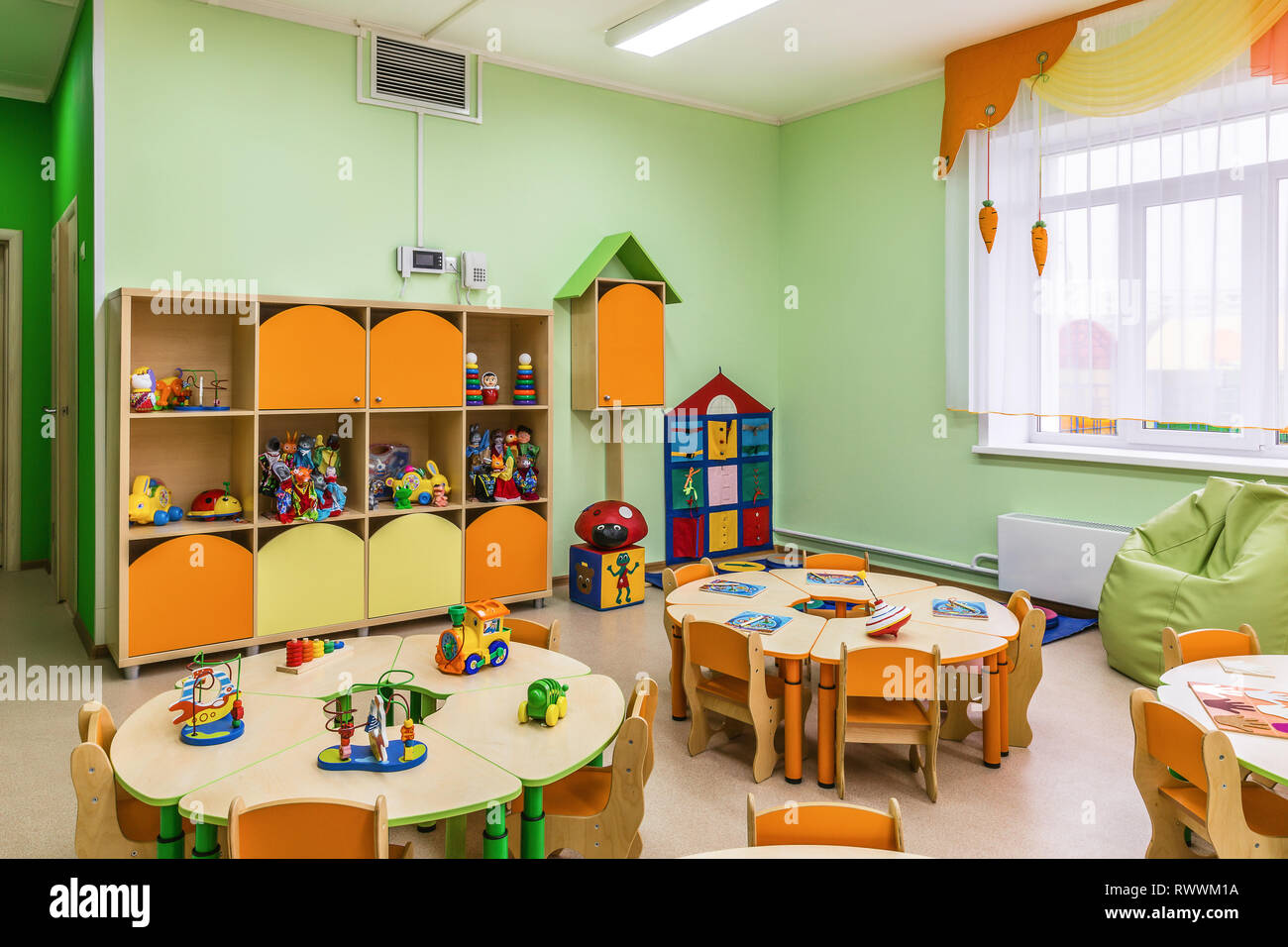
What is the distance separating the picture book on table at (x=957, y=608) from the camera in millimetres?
3543

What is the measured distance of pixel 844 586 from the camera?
3.93 metres

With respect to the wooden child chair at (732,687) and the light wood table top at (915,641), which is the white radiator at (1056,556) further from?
the wooden child chair at (732,687)

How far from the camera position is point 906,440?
610 centimetres

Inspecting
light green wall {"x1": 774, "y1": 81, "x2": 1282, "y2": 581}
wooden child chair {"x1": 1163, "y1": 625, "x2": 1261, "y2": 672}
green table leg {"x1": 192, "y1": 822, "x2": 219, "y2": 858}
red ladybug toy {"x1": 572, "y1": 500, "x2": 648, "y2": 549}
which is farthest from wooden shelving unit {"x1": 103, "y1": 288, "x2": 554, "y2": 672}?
wooden child chair {"x1": 1163, "y1": 625, "x2": 1261, "y2": 672}

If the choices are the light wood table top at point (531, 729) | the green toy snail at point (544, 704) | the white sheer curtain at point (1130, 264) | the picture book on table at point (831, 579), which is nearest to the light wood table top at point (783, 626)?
the picture book on table at point (831, 579)

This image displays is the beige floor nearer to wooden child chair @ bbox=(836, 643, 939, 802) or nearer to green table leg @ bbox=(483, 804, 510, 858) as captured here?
wooden child chair @ bbox=(836, 643, 939, 802)

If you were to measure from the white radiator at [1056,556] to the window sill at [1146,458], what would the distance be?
0.37 m

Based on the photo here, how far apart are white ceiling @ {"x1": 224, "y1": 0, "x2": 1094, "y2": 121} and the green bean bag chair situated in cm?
269

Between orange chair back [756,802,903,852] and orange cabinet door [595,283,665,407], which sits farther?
orange cabinet door [595,283,665,407]

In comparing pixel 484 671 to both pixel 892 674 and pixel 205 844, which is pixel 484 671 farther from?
pixel 892 674

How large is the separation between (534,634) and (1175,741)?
1939mm

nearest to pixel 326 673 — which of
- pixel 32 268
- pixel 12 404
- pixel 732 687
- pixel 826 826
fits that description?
pixel 732 687

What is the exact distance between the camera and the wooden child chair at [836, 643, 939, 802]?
298 centimetres
